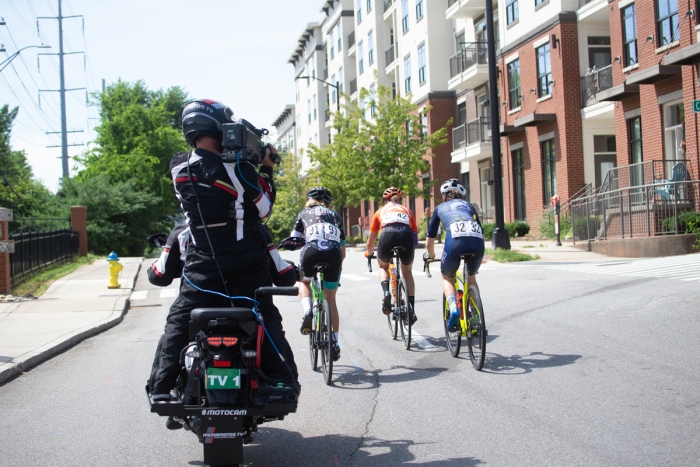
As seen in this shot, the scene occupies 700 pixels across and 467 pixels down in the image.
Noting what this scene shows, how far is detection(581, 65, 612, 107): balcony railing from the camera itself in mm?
25828

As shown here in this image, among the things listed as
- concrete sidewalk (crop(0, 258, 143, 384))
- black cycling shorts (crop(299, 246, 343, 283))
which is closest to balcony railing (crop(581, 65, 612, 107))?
concrete sidewalk (crop(0, 258, 143, 384))

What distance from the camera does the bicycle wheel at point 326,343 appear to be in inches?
273

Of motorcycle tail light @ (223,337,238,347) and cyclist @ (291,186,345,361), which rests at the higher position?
cyclist @ (291,186,345,361)

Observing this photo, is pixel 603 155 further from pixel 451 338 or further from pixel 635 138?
pixel 451 338

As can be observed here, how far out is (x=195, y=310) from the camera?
412cm

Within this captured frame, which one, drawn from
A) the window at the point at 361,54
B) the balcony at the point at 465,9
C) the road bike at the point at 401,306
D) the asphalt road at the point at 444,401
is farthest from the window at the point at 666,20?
the window at the point at 361,54

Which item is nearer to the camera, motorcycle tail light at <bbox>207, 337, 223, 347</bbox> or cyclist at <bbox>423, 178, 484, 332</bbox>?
motorcycle tail light at <bbox>207, 337, 223, 347</bbox>

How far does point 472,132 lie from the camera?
34.6m

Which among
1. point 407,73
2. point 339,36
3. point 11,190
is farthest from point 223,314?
point 339,36

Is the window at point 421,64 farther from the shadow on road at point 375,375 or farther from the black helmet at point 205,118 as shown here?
the black helmet at point 205,118

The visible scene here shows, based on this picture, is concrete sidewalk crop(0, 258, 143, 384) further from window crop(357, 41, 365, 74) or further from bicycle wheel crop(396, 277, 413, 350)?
window crop(357, 41, 365, 74)

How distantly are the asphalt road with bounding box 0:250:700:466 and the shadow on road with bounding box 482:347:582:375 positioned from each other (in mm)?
19

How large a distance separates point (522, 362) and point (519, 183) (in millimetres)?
24994

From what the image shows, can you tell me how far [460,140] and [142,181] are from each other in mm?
24165
